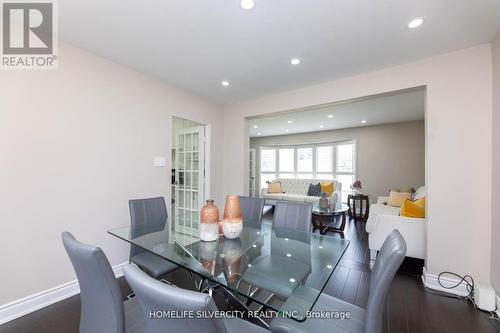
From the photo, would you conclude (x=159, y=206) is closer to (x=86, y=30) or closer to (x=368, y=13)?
(x=86, y=30)

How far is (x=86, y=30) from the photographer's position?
1.87 m

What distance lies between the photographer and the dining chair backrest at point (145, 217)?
2027 millimetres

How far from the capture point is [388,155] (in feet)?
18.3

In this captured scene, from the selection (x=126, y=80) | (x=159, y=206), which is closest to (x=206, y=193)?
(x=159, y=206)

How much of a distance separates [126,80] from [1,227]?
1852 millimetres

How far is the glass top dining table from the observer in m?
1.12

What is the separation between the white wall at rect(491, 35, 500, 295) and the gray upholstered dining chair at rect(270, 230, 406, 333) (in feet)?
5.39

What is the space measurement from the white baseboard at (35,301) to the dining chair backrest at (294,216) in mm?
2149

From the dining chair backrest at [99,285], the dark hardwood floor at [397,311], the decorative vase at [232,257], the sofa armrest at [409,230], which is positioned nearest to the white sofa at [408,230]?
the sofa armrest at [409,230]

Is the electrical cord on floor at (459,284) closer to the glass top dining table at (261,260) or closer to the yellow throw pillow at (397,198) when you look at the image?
the glass top dining table at (261,260)

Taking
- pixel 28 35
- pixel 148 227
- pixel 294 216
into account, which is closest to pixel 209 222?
pixel 148 227

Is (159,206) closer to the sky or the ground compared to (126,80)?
closer to the ground

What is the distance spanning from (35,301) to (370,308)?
8.74 feet

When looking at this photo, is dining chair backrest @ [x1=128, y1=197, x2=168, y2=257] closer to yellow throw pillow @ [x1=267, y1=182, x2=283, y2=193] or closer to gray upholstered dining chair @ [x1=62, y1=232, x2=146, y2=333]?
gray upholstered dining chair @ [x1=62, y1=232, x2=146, y2=333]
